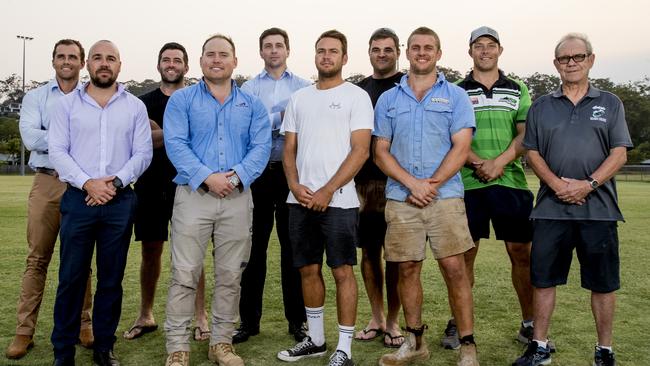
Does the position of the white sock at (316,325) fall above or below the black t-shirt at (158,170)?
below

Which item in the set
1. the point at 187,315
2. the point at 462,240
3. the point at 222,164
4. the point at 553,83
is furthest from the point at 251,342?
the point at 553,83

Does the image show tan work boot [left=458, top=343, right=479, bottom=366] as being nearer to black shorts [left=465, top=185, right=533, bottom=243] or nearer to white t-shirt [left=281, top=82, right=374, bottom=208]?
black shorts [left=465, top=185, right=533, bottom=243]

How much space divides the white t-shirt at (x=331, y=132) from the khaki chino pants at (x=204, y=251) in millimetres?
590

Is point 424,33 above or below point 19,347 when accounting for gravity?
above

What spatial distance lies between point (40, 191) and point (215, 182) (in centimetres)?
155

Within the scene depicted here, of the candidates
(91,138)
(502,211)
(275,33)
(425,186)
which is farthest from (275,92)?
(502,211)

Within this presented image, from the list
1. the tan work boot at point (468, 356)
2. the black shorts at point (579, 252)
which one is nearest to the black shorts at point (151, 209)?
the tan work boot at point (468, 356)

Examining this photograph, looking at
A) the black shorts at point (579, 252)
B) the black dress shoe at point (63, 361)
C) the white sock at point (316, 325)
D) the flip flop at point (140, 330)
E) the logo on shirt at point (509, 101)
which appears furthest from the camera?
the flip flop at point (140, 330)

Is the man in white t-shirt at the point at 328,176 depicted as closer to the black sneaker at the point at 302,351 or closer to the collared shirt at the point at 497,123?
the black sneaker at the point at 302,351

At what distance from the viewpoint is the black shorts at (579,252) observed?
4375 millimetres

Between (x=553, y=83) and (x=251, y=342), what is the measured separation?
103m

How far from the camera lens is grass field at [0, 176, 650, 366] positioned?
4.67 m

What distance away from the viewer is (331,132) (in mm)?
4496

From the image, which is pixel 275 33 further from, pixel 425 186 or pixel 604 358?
pixel 604 358
